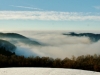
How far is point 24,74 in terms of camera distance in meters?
11.4

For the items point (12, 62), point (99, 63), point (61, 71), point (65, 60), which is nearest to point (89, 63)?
point (99, 63)

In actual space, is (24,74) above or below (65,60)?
below

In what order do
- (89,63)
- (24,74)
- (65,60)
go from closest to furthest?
(24,74) → (89,63) → (65,60)

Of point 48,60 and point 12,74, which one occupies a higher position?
point 48,60

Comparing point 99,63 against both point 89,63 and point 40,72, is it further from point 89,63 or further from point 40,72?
point 40,72

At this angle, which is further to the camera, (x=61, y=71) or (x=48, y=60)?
(x=48, y=60)

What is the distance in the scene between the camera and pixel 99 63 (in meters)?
13.9

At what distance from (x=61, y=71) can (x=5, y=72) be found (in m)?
2.10

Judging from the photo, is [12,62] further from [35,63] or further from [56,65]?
[56,65]

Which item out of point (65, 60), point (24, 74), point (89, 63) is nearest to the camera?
point (24, 74)

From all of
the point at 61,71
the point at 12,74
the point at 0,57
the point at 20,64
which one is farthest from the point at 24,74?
the point at 0,57

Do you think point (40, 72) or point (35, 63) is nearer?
point (40, 72)

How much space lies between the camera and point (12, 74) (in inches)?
452

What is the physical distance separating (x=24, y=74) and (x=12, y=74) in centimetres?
45
